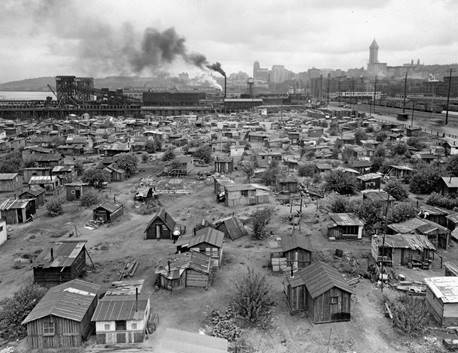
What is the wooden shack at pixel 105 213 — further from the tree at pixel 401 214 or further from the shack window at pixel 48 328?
the tree at pixel 401 214

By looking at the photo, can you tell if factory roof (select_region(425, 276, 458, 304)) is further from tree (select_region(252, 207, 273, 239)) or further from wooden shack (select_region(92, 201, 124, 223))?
wooden shack (select_region(92, 201, 124, 223))

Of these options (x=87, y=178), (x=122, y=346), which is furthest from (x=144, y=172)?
(x=122, y=346)

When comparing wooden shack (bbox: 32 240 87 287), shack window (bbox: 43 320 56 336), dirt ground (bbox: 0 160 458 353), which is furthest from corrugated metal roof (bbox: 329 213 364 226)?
shack window (bbox: 43 320 56 336)

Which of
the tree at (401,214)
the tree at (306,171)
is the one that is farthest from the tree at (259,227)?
the tree at (306,171)

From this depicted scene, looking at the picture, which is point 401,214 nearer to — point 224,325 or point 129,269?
point 224,325

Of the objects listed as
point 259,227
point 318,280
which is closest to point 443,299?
point 318,280
